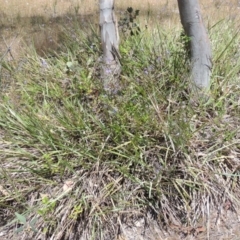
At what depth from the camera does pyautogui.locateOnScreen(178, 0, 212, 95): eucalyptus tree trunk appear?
265cm

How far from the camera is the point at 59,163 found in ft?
7.59

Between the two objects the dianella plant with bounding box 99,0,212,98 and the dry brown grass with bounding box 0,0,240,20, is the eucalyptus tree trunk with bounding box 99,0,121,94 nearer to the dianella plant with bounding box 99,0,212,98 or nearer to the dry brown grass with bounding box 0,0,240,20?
the dianella plant with bounding box 99,0,212,98

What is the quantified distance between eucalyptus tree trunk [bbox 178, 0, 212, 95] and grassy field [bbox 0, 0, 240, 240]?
0.27 ft

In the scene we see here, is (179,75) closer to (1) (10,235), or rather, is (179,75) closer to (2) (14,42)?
(1) (10,235)

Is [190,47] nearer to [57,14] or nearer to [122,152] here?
[122,152]

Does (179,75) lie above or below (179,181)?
above

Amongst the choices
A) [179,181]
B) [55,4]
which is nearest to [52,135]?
Result: [179,181]

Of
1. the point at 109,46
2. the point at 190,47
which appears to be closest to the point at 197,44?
the point at 190,47

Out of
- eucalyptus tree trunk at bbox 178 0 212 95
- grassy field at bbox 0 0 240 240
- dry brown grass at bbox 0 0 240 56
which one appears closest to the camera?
grassy field at bbox 0 0 240 240

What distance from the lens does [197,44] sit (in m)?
2.74

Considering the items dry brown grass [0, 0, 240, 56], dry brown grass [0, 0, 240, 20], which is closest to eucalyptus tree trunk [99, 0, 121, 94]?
dry brown grass [0, 0, 240, 56]

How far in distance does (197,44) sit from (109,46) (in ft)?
2.23

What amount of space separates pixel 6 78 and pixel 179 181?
6.02ft

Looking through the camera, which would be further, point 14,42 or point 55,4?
point 55,4
